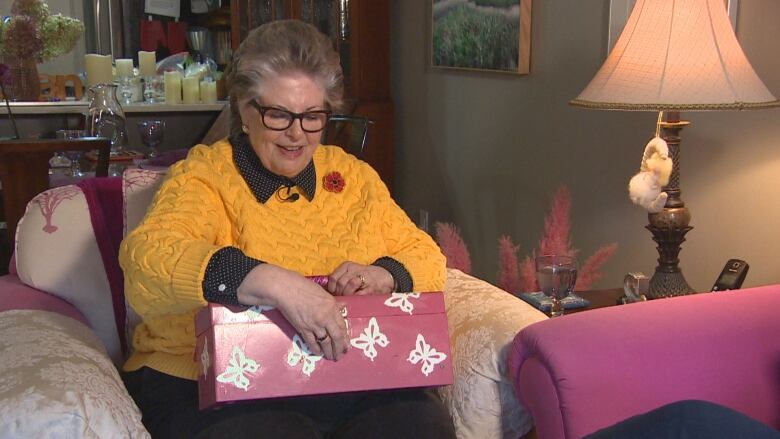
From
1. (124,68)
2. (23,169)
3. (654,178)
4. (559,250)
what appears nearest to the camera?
(654,178)

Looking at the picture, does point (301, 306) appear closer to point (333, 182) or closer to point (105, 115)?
point (333, 182)

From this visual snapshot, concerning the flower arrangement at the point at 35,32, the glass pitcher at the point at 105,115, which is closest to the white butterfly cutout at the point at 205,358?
the glass pitcher at the point at 105,115

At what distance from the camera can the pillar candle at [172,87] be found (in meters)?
3.80

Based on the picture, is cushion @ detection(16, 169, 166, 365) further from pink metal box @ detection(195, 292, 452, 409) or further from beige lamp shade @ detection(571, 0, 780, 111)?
beige lamp shade @ detection(571, 0, 780, 111)

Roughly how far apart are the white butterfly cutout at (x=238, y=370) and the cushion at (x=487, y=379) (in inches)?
15.8

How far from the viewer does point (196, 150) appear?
5.24 ft

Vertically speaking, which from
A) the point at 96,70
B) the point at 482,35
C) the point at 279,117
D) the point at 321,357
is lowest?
the point at 321,357

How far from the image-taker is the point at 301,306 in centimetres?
130

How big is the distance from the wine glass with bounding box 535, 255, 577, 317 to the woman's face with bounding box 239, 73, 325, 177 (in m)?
0.51

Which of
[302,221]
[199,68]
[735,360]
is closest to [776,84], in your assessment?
[735,360]

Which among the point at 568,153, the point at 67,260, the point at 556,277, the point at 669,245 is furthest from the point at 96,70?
the point at 669,245

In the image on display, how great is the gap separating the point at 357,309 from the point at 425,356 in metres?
0.13

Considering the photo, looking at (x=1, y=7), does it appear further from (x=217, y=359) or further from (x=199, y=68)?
(x=217, y=359)

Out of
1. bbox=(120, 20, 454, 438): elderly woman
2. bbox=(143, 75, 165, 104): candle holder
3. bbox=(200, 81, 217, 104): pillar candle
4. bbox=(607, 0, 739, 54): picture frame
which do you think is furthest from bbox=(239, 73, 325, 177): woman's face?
bbox=(143, 75, 165, 104): candle holder
